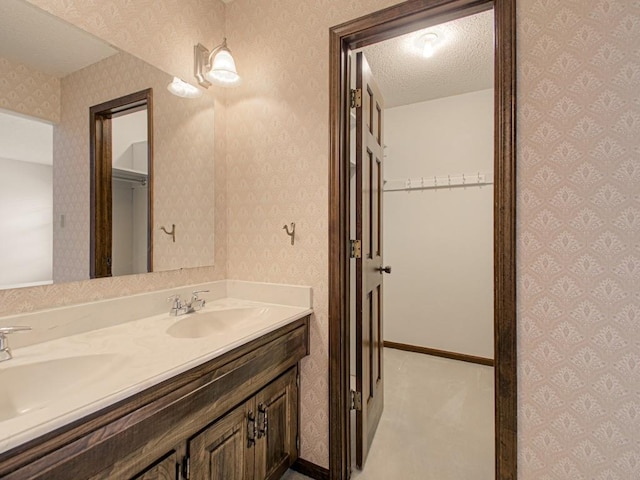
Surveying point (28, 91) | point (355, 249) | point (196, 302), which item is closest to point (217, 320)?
point (196, 302)

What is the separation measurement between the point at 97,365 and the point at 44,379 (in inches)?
4.9

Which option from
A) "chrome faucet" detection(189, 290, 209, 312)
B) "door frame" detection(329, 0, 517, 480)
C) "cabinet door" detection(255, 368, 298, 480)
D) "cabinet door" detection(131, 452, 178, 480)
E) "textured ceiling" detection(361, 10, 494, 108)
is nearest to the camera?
"cabinet door" detection(131, 452, 178, 480)

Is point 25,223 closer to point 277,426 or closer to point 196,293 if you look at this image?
point 196,293

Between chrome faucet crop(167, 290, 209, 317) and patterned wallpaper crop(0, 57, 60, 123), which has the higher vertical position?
patterned wallpaper crop(0, 57, 60, 123)

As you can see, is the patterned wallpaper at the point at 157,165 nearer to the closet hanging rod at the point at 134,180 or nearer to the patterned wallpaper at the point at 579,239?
the closet hanging rod at the point at 134,180

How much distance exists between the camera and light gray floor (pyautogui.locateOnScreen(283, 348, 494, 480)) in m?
1.59

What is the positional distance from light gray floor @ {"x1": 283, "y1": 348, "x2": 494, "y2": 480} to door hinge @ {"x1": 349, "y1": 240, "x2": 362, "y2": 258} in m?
1.08

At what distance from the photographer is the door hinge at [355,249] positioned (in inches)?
61.0

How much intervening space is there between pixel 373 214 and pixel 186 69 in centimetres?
125

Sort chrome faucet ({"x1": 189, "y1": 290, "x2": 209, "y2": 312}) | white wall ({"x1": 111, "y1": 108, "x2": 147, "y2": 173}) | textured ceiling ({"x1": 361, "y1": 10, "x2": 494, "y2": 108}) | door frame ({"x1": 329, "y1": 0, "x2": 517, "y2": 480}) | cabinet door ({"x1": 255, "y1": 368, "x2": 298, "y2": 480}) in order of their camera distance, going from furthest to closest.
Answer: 1. textured ceiling ({"x1": 361, "y1": 10, "x2": 494, "y2": 108})
2. chrome faucet ({"x1": 189, "y1": 290, "x2": 209, "y2": 312})
3. white wall ({"x1": 111, "y1": 108, "x2": 147, "y2": 173})
4. cabinet door ({"x1": 255, "y1": 368, "x2": 298, "y2": 480})
5. door frame ({"x1": 329, "y1": 0, "x2": 517, "y2": 480})

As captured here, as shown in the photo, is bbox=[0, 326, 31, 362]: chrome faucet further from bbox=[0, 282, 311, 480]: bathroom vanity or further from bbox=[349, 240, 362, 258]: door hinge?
bbox=[349, 240, 362, 258]: door hinge

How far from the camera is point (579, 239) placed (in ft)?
3.49

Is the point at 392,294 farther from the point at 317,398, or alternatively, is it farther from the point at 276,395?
the point at 276,395

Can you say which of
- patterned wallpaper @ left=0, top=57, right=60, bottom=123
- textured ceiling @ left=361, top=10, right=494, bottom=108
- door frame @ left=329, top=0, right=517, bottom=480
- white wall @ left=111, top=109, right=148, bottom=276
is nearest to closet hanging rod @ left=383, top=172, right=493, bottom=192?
textured ceiling @ left=361, top=10, right=494, bottom=108
